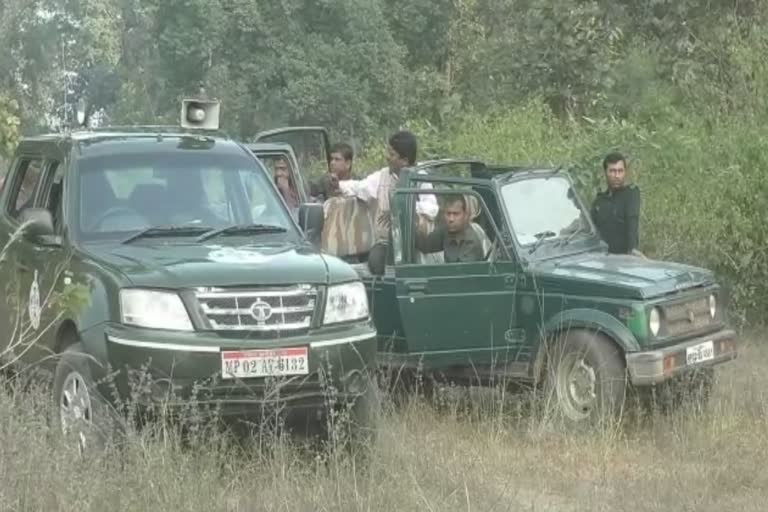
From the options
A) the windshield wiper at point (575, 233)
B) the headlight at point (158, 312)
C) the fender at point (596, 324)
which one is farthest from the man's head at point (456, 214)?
the headlight at point (158, 312)

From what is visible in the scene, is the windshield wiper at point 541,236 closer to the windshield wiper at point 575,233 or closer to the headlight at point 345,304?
the windshield wiper at point 575,233

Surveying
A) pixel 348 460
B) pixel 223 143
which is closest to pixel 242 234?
pixel 223 143

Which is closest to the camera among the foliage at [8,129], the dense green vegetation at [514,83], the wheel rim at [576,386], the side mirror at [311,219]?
the side mirror at [311,219]

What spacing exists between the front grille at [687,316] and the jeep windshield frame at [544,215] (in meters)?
0.97

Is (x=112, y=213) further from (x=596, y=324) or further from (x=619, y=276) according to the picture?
(x=619, y=276)

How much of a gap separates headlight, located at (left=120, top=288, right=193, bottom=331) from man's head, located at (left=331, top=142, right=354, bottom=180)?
480 cm

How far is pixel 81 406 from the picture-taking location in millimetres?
7074

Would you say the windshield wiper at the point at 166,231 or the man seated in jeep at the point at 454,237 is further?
the man seated in jeep at the point at 454,237

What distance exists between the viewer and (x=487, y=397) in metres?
9.72

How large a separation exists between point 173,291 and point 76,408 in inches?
34.2

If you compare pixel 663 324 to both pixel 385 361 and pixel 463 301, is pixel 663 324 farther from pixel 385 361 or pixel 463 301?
pixel 385 361

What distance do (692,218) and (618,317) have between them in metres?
4.52

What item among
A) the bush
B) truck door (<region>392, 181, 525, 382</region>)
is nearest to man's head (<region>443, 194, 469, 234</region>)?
truck door (<region>392, 181, 525, 382</region>)

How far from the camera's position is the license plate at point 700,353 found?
8789 millimetres
